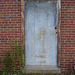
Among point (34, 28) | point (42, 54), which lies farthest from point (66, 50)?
point (34, 28)

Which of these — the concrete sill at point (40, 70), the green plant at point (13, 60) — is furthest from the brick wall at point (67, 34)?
the green plant at point (13, 60)

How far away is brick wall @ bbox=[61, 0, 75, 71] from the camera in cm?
420

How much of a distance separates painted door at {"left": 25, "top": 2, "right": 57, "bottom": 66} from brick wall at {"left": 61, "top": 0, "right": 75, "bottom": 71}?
0.31m

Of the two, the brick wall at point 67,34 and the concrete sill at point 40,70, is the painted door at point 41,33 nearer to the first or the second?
the concrete sill at point 40,70

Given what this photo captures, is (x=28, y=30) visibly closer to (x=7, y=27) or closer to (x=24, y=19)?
(x=24, y=19)

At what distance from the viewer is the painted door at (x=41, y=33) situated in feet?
14.5

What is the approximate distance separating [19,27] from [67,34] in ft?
5.21

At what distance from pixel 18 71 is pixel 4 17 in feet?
6.05

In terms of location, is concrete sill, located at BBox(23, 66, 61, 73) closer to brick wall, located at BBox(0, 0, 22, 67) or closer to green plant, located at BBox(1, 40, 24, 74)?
green plant, located at BBox(1, 40, 24, 74)

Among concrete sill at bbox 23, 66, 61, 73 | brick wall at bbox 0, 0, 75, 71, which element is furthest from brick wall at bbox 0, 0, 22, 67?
concrete sill at bbox 23, 66, 61, 73

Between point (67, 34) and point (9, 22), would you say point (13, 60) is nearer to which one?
point (9, 22)

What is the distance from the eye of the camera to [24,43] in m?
4.48

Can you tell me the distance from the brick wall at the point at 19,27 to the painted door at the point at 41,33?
12.4 inches

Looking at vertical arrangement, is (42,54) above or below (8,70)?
above
